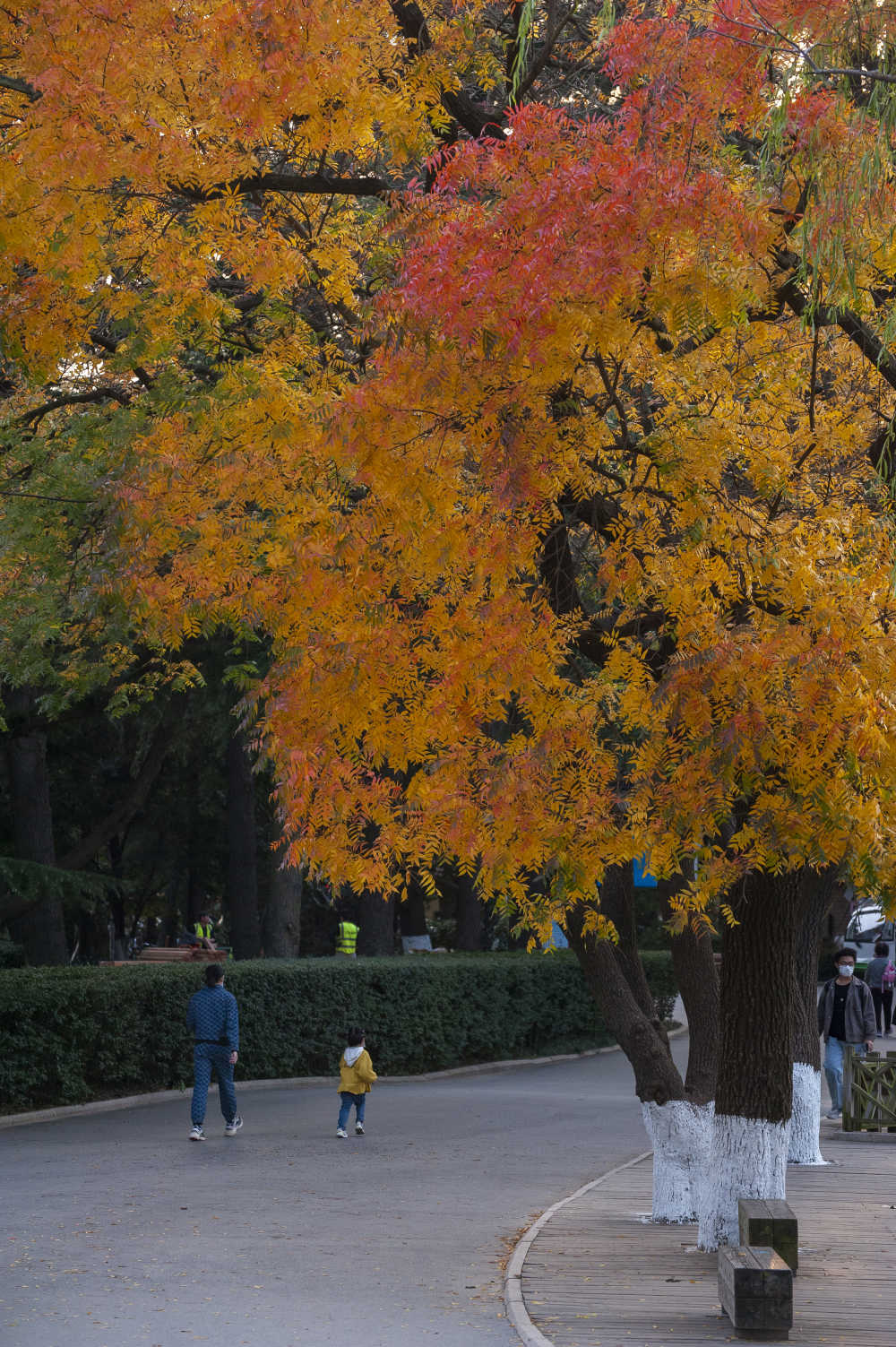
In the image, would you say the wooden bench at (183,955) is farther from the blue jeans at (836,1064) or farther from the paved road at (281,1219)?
the blue jeans at (836,1064)

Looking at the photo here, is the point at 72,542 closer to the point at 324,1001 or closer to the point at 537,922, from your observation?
the point at 537,922

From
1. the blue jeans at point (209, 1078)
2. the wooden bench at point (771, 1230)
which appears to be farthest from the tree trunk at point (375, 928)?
the wooden bench at point (771, 1230)

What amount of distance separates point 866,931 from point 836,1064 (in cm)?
3214

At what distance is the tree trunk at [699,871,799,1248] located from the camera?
385 inches

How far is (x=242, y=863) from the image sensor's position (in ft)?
99.4

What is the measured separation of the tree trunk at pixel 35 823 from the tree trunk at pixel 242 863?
3880mm

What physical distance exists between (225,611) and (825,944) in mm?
36913

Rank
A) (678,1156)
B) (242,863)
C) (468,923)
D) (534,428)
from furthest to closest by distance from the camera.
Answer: (468,923) < (242,863) < (678,1156) < (534,428)

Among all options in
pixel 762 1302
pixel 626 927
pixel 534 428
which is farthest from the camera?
pixel 626 927

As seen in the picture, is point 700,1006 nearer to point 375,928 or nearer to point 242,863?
point 375,928

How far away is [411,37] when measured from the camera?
33.1 feet

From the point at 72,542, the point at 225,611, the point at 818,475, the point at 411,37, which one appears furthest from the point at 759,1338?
the point at 72,542

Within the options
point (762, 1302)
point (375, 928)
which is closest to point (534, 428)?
point (762, 1302)

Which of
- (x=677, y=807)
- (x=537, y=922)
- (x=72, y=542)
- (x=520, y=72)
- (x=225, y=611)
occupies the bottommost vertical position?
(x=537, y=922)
